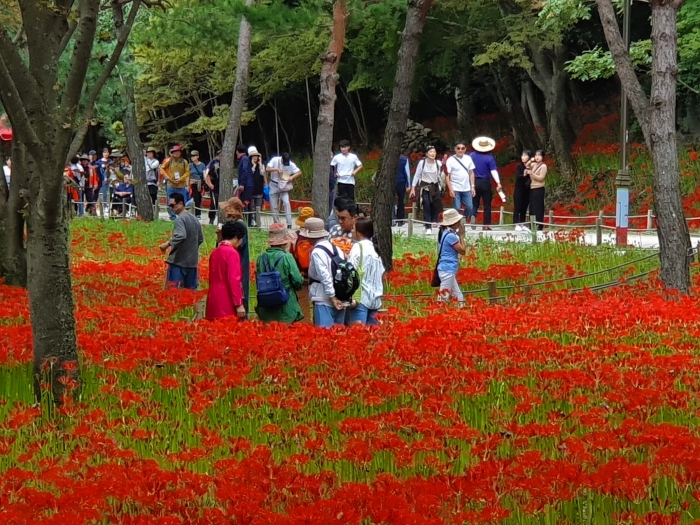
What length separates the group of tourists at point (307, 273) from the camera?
1177 cm

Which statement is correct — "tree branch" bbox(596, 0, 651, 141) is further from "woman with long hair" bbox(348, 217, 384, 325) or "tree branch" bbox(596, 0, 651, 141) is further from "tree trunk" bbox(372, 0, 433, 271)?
"woman with long hair" bbox(348, 217, 384, 325)

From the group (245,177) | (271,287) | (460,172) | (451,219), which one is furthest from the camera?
(245,177)

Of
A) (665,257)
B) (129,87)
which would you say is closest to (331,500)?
(665,257)

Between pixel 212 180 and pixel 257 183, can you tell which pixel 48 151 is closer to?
pixel 257 183

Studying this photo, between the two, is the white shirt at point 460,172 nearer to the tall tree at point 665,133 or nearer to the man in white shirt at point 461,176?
the man in white shirt at point 461,176

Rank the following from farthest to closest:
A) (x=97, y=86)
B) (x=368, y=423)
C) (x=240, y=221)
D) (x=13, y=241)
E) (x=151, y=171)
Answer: (x=151, y=171) < (x=13, y=241) < (x=240, y=221) < (x=97, y=86) < (x=368, y=423)

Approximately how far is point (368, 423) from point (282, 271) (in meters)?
5.16

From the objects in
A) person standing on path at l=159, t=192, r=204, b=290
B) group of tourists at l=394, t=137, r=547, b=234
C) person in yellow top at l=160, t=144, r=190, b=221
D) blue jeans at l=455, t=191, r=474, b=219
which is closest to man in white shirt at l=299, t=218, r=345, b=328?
person standing on path at l=159, t=192, r=204, b=290

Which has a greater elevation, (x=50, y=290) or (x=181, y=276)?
(x=50, y=290)

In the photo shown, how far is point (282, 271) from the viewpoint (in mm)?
11898

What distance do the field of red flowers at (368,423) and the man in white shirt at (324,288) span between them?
0.61 m

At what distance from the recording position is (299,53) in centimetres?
3831

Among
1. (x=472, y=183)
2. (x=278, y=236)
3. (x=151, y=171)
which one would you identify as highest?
(x=151, y=171)

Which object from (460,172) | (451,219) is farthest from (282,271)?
(460,172)
